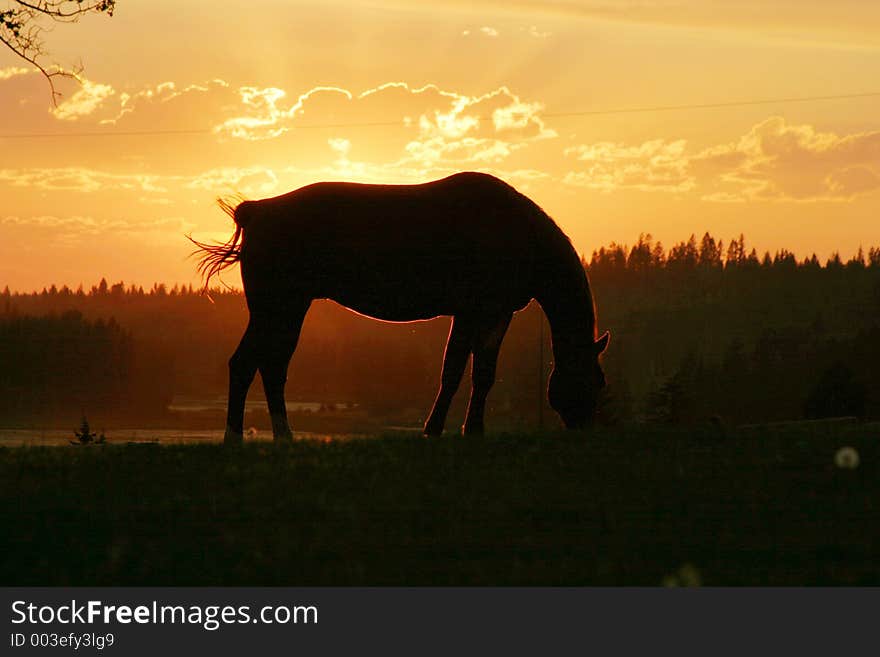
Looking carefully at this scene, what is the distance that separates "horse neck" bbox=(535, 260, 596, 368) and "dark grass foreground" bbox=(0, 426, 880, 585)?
405 centimetres

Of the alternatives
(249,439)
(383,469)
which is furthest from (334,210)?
(383,469)

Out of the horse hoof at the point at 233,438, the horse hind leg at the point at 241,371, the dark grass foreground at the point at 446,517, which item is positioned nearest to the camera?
the dark grass foreground at the point at 446,517

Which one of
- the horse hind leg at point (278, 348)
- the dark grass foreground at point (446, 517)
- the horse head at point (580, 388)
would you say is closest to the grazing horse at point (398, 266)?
the horse hind leg at point (278, 348)

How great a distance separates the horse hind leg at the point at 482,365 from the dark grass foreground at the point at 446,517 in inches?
136

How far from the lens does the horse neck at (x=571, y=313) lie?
18.8 m

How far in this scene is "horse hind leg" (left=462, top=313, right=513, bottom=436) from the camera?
1828 cm

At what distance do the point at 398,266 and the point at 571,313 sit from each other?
2.92m

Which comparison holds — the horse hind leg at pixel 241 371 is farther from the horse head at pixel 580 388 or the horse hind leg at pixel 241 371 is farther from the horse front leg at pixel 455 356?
the horse head at pixel 580 388

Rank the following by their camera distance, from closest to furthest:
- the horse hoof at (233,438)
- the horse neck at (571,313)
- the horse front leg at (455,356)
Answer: the horse hoof at (233,438)
the horse front leg at (455,356)
the horse neck at (571,313)

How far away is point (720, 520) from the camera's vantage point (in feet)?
31.4

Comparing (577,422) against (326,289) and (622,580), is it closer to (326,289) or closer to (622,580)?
(326,289)

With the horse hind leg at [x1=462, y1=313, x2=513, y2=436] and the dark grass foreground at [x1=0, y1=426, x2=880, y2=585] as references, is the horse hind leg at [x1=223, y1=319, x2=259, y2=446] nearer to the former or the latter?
the dark grass foreground at [x1=0, y1=426, x2=880, y2=585]

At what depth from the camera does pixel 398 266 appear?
715 inches

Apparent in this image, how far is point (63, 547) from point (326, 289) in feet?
33.0
